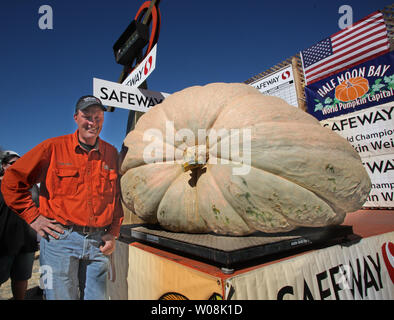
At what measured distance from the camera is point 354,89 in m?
3.76

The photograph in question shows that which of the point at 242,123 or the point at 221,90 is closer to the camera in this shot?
the point at 242,123

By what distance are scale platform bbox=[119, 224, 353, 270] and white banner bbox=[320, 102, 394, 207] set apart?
7.37ft

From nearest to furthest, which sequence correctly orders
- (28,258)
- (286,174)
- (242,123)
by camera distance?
(286,174), (242,123), (28,258)

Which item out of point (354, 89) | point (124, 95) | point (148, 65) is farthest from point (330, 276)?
point (354, 89)

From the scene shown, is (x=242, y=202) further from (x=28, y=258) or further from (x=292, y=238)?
(x=28, y=258)

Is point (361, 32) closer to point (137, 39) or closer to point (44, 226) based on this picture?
point (137, 39)

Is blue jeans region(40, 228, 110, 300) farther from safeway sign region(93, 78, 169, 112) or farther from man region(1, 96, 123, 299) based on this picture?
safeway sign region(93, 78, 169, 112)

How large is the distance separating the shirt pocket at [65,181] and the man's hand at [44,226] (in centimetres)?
19

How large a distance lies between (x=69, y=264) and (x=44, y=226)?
0.97ft

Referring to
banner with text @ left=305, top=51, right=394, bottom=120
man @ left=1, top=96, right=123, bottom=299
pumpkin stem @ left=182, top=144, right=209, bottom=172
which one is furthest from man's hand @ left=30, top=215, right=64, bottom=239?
banner with text @ left=305, top=51, right=394, bottom=120

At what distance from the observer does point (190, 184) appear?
5.06 feet
